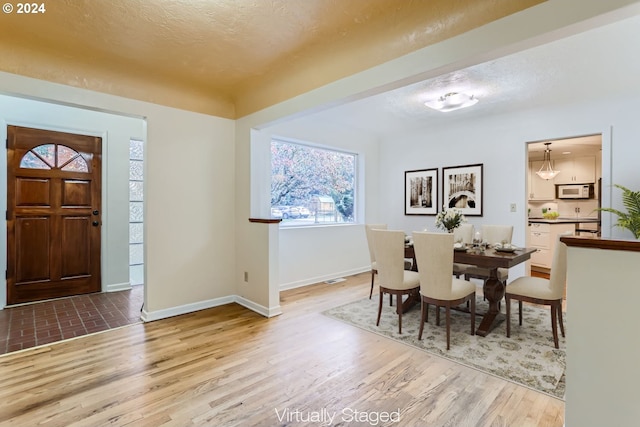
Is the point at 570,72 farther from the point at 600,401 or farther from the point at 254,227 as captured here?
the point at 254,227

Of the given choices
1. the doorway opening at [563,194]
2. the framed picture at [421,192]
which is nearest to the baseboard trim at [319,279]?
the framed picture at [421,192]

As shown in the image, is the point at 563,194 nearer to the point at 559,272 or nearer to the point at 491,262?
the point at 559,272

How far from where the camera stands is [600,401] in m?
1.57

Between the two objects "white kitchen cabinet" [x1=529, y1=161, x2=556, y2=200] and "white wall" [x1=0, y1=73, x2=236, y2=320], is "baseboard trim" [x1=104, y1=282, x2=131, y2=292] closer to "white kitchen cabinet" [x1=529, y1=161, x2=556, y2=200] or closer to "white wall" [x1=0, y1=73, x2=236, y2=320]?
"white wall" [x1=0, y1=73, x2=236, y2=320]

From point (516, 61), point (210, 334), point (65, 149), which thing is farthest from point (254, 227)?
point (516, 61)

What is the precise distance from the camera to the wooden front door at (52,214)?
12.4ft

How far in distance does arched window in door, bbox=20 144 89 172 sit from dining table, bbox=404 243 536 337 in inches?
179

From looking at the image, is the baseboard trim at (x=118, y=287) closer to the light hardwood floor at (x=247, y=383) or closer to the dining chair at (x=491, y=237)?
the light hardwood floor at (x=247, y=383)

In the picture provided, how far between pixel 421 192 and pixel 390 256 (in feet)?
9.26

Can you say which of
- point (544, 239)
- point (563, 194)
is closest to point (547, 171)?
point (563, 194)

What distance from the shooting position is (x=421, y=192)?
5.55 meters

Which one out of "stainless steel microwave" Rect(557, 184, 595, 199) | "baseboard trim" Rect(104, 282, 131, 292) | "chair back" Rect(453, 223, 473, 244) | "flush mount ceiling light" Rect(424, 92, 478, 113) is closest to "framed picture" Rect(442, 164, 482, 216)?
"chair back" Rect(453, 223, 473, 244)

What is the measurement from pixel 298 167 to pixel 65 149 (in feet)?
10.2

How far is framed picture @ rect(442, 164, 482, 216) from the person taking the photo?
4.88 m
